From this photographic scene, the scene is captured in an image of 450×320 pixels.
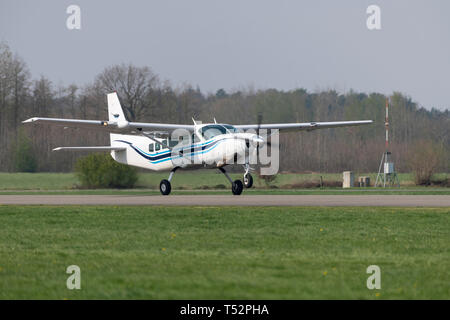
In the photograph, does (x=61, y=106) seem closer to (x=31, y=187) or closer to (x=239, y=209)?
(x=31, y=187)

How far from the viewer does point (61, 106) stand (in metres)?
68.9

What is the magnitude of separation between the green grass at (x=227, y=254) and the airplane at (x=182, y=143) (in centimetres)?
1023

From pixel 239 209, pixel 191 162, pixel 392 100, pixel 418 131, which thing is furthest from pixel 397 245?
pixel 392 100

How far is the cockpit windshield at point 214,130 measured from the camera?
2942 centimetres

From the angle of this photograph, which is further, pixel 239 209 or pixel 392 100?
pixel 392 100

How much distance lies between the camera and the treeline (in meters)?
49.2

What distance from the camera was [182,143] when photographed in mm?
31359

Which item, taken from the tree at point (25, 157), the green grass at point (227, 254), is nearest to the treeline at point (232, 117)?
the tree at point (25, 157)

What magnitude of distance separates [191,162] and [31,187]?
1705 centimetres

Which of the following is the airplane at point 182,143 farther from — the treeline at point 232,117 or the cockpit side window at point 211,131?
the treeline at point 232,117

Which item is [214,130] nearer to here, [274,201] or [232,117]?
[274,201]

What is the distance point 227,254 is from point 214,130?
19072 mm
